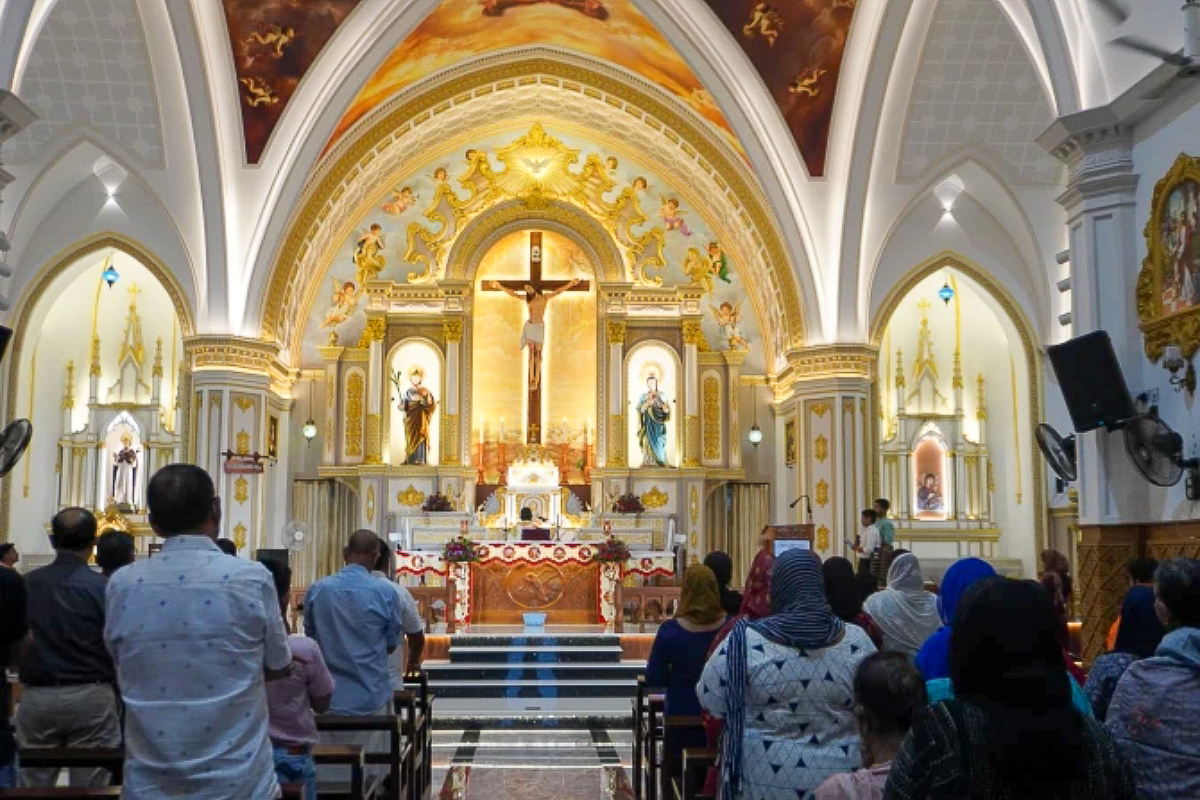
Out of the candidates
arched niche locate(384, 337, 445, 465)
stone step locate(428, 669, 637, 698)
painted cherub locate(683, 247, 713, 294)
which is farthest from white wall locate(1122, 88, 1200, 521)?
arched niche locate(384, 337, 445, 465)

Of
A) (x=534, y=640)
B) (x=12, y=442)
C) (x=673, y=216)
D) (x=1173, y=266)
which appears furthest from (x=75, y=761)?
(x=673, y=216)

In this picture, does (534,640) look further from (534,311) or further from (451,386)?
(534,311)

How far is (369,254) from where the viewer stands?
66.8 feet

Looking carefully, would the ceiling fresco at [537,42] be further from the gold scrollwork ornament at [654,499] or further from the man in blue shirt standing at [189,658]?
the man in blue shirt standing at [189,658]

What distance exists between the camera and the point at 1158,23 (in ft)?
29.9

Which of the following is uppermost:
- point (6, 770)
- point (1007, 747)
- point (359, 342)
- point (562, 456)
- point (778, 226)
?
point (778, 226)

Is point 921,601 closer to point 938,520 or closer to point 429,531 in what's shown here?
point 429,531

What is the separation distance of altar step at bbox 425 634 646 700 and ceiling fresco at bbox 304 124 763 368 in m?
7.42

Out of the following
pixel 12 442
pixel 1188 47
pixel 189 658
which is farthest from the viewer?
pixel 12 442

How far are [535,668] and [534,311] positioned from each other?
7.90 meters

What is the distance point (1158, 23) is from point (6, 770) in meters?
8.45

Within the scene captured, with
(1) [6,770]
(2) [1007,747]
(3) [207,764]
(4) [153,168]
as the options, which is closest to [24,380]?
(4) [153,168]

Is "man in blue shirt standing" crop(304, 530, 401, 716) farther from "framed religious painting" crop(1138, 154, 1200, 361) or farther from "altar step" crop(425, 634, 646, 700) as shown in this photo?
"altar step" crop(425, 634, 646, 700)

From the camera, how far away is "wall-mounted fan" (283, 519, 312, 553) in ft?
59.0
